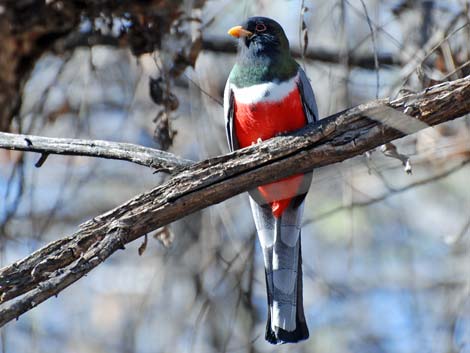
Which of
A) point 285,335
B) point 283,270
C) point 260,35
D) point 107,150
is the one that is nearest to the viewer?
point 107,150

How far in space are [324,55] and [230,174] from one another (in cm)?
206

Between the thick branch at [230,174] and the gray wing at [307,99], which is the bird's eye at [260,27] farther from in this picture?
the thick branch at [230,174]

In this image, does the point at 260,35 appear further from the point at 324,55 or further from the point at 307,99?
the point at 324,55

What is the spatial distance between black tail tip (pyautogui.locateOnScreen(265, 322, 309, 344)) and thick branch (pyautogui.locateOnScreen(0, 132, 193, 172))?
83 centimetres

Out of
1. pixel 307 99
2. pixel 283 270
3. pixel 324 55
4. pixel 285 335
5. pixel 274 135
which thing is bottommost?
pixel 285 335

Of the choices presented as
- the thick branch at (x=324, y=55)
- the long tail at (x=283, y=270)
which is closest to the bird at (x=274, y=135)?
the long tail at (x=283, y=270)

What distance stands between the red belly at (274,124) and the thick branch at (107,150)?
0.61 metres

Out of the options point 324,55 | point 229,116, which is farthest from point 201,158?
point 324,55

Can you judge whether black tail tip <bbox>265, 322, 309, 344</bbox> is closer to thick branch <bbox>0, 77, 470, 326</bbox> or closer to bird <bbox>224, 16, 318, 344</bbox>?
bird <bbox>224, 16, 318, 344</bbox>

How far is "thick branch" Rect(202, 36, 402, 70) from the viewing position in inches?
188

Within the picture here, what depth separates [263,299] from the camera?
251 inches

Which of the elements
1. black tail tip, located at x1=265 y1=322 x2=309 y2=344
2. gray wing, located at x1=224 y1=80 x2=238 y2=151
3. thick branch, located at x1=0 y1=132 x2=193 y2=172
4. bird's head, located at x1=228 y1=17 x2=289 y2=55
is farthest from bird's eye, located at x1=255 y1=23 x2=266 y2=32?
black tail tip, located at x1=265 y1=322 x2=309 y2=344

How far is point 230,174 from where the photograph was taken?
2.91 metres

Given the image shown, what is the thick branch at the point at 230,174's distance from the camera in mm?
2730
